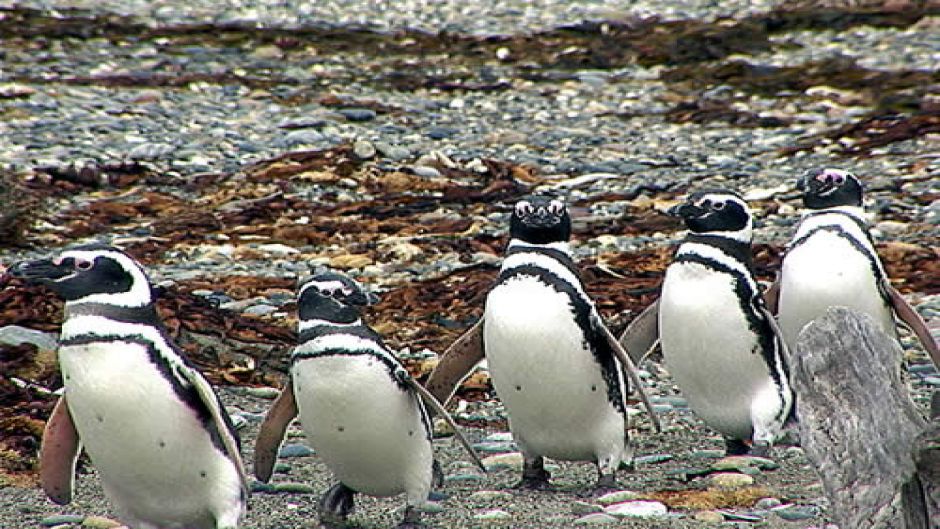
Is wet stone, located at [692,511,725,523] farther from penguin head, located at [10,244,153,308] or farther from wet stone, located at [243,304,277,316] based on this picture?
wet stone, located at [243,304,277,316]

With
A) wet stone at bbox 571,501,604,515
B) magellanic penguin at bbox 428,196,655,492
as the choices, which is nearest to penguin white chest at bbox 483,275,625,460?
magellanic penguin at bbox 428,196,655,492

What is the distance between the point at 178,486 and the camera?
413 cm

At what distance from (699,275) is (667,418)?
911 millimetres

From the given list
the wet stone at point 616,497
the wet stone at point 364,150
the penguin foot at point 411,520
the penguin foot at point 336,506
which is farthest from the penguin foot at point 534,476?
the wet stone at point 364,150

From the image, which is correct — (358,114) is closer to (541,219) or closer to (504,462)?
(504,462)

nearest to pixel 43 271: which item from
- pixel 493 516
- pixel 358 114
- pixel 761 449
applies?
pixel 493 516

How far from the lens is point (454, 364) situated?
5137 mm

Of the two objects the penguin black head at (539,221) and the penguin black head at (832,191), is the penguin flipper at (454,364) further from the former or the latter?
the penguin black head at (832,191)

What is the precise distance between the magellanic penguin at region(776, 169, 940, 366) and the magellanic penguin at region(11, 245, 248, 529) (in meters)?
2.38

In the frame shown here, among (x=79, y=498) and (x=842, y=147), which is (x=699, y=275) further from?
(x=842, y=147)

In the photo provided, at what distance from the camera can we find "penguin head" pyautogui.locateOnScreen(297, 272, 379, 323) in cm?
428

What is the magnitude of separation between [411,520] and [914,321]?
2133mm

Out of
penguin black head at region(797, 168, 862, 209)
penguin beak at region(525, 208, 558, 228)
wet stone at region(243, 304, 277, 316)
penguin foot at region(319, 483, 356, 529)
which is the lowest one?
wet stone at region(243, 304, 277, 316)

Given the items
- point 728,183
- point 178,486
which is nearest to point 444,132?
point 728,183
